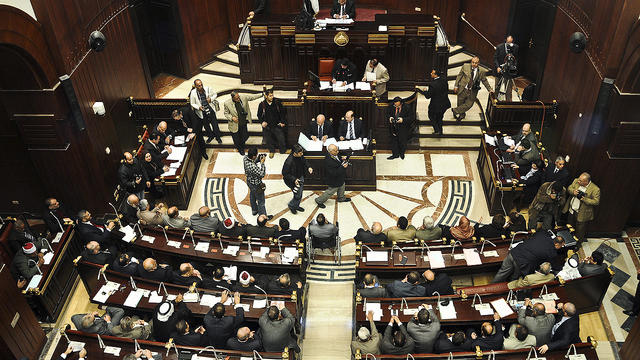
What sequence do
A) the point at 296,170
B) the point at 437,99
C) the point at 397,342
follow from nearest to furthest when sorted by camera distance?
the point at 397,342
the point at 296,170
the point at 437,99

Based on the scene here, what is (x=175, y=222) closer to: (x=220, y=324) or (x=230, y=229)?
(x=230, y=229)

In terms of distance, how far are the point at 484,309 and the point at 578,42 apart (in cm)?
539

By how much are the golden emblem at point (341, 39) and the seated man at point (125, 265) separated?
7.01 metres

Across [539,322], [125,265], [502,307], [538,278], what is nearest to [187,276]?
[125,265]

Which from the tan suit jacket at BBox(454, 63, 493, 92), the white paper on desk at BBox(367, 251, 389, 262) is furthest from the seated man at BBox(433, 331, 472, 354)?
the tan suit jacket at BBox(454, 63, 493, 92)

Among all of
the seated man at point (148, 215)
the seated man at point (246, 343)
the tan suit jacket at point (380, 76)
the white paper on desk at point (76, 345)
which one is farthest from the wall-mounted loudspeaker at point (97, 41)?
the seated man at point (246, 343)

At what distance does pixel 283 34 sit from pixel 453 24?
17.8 feet

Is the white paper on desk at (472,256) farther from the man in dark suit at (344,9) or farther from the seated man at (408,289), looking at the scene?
the man in dark suit at (344,9)

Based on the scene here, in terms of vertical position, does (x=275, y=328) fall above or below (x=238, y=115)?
below

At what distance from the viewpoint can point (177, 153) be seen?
12.1 metres

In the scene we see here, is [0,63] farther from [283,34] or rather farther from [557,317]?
[557,317]

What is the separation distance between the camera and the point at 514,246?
9414 mm

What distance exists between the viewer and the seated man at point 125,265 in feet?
30.3

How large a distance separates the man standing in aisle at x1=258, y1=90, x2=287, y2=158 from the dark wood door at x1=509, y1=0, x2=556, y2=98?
6.13 metres
